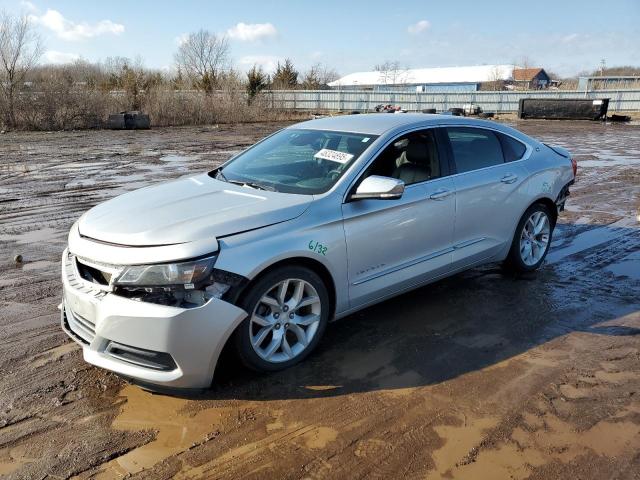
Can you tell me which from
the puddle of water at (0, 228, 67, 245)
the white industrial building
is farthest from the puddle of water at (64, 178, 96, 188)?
the white industrial building

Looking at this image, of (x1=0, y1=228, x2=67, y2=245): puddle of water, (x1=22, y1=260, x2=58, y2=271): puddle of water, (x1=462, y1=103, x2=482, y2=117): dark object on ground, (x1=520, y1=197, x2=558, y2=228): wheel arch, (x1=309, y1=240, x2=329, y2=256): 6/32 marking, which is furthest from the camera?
(x1=462, y1=103, x2=482, y2=117): dark object on ground

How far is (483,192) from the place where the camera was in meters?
4.96

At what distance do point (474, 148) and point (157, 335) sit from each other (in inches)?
137

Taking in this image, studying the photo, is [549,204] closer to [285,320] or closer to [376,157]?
[376,157]

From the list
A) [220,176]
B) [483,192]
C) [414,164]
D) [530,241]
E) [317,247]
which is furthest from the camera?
[530,241]

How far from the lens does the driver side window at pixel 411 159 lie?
4.35 metres

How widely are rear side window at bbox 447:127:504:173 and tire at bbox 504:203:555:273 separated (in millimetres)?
746

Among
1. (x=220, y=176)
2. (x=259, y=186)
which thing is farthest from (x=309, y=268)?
(x=220, y=176)

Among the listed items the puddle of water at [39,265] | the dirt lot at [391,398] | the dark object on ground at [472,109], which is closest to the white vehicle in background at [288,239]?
the dirt lot at [391,398]

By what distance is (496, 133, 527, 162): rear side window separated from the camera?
5.45 meters

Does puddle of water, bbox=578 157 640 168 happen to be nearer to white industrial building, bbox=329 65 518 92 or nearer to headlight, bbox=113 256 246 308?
headlight, bbox=113 256 246 308

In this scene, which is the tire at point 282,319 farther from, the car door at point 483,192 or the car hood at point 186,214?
the car door at point 483,192

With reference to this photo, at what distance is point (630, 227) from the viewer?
308 inches

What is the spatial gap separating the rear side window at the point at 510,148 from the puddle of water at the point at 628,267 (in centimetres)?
171
